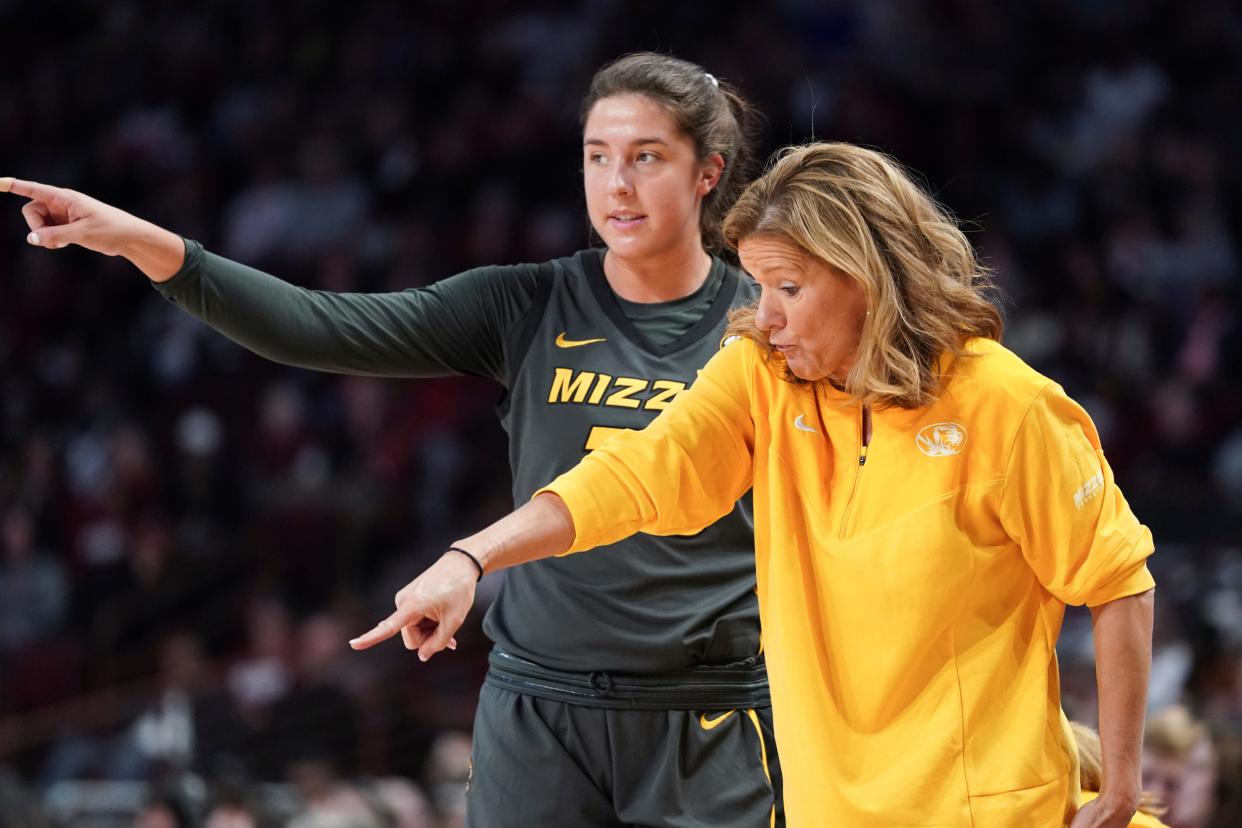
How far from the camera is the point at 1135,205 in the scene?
Result: 9.72m

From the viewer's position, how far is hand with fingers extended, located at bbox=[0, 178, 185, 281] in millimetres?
3084

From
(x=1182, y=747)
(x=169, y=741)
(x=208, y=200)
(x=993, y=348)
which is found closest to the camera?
(x=993, y=348)

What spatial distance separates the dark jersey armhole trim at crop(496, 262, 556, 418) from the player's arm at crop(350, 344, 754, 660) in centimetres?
70

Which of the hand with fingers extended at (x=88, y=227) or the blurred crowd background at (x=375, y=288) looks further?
the blurred crowd background at (x=375, y=288)

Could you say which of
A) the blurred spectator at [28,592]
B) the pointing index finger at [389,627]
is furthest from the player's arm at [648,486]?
the blurred spectator at [28,592]

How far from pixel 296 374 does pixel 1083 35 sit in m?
5.52

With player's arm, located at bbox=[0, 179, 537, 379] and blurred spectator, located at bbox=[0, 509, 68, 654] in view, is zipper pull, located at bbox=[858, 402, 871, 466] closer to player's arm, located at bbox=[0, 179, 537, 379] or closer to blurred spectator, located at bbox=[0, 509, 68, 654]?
player's arm, located at bbox=[0, 179, 537, 379]

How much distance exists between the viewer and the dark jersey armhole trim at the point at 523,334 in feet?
11.7

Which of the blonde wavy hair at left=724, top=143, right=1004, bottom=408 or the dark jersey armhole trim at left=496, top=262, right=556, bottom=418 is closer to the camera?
the blonde wavy hair at left=724, top=143, right=1004, bottom=408

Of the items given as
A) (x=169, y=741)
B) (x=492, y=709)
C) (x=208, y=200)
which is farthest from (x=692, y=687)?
(x=208, y=200)

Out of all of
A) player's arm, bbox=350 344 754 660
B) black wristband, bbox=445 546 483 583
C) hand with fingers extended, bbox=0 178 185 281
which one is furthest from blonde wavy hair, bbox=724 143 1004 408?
hand with fingers extended, bbox=0 178 185 281

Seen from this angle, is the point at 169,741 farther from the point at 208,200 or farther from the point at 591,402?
the point at 591,402

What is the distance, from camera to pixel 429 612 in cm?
244

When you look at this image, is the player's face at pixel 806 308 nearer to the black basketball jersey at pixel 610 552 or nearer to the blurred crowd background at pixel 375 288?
the black basketball jersey at pixel 610 552
